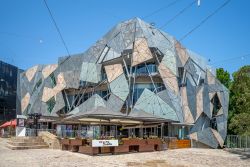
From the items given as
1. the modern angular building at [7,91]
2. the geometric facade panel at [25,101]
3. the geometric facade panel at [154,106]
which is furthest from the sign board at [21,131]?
the modern angular building at [7,91]

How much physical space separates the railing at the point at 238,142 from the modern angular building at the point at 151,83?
4.29ft

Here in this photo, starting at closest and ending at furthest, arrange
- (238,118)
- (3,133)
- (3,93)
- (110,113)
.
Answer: (110,113) → (238,118) → (3,133) → (3,93)

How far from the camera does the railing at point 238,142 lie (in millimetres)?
35031

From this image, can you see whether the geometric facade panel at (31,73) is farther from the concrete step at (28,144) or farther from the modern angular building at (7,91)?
the concrete step at (28,144)

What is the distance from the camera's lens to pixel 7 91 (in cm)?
7494

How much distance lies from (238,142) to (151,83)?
1254 cm

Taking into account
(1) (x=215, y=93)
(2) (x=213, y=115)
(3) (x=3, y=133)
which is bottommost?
(3) (x=3, y=133)

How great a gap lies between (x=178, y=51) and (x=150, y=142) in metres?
18.4

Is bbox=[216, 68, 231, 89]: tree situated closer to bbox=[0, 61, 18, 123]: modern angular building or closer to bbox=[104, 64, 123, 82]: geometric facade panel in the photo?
bbox=[104, 64, 123, 82]: geometric facade panel

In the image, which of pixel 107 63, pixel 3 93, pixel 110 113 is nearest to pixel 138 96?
pixel 107 63

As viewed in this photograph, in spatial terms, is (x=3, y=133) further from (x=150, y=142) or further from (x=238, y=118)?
(x=238, y=118)

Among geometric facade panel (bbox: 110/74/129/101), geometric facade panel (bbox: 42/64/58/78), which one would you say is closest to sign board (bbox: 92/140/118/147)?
geometric facade panel (bbox: 110/74/129/101)

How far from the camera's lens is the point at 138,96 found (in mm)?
36656

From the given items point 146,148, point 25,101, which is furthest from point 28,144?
point 25,101
